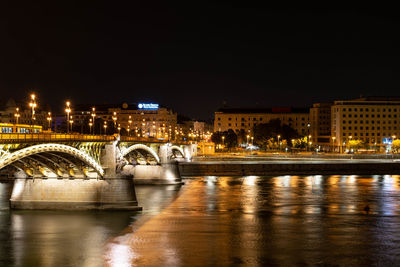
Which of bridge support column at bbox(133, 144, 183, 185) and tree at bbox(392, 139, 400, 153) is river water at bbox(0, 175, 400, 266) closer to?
bridge support column at bbox(133, 144, 183, 185)

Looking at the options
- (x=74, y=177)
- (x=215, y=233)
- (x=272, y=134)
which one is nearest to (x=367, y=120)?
(x=272, y=134)

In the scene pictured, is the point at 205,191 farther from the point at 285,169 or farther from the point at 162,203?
the point at 285,169

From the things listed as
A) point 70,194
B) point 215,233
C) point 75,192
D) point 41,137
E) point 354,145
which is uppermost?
point 354,145

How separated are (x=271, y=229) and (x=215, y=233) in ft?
13.8

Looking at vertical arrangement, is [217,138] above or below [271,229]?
above

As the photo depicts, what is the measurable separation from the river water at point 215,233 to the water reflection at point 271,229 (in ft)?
0.19

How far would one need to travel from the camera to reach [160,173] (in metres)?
76.9

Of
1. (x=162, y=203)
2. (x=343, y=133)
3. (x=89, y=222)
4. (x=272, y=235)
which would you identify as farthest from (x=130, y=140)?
(x=343, y=133)

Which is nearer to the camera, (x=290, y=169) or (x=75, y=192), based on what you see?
(x=75, y=192)

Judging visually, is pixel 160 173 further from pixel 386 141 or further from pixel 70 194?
pixel 386 141

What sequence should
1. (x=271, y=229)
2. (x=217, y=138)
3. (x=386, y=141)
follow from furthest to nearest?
(x=217, y=138) < (x=386, y=141) < (x=271, y=229)

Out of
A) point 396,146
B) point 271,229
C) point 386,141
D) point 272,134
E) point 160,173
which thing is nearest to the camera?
point 271,229

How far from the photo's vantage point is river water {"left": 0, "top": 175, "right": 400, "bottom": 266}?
31.9 meters

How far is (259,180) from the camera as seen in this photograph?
84.7m
